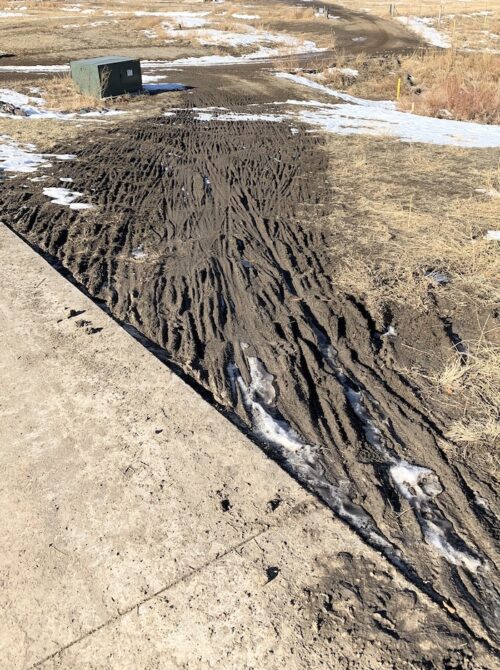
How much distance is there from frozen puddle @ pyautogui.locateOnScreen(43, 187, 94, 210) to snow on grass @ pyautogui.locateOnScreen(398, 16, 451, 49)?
105ft

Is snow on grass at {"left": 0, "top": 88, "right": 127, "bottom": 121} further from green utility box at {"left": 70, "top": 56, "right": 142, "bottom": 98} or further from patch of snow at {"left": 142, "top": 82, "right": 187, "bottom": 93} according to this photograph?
patch of snow at {"left": 142, "top": 82, "right": 187, "bottom": 93}

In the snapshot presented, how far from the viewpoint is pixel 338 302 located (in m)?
6.38

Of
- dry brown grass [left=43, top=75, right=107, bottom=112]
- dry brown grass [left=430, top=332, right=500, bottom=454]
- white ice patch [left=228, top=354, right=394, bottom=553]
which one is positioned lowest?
white ice patch [left=228, top=354, right=394, bottom=553]

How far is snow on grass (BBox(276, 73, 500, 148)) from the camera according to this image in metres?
14.0

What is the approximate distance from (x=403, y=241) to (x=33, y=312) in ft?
16.3

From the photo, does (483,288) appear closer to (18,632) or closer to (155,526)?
(155,526)

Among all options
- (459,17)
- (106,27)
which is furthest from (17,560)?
(459,17)

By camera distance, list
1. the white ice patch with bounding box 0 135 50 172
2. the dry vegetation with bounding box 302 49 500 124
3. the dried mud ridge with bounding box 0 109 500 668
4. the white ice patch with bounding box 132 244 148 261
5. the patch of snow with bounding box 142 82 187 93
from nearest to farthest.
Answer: the dried mud ridge with bounding box 0 109 500 668 → the white ice patch with bounding box 132 244 148 261 → the white ice patch with bounding box 0 135 50 172 → the dry vegetation with bounding box 302 49 500 124 → the patch of snow with bounding box 142 82 187 93

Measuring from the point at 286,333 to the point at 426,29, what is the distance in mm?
44650

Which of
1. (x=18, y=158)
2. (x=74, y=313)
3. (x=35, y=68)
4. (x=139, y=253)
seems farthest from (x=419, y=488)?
(x=35, y=68)

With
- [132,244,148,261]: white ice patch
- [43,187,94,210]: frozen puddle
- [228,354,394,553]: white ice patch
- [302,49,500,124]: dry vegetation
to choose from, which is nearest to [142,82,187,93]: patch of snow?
[302,49,500,124]: dry vegetation

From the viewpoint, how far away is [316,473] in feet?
13.4

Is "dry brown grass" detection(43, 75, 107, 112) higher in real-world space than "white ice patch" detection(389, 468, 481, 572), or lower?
higher

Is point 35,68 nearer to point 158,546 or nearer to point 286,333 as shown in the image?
point 286,333
